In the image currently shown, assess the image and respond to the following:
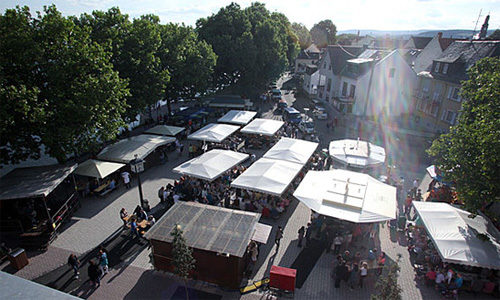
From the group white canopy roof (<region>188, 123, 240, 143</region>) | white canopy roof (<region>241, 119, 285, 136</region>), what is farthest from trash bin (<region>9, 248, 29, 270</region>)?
white canopy roof (<region>241, 119, 285, 136</region>)

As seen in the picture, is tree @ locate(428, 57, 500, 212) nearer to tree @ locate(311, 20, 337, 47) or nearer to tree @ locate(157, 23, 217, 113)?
tree @ locate(157, 23, 217, 113)

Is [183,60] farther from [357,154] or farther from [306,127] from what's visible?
[357,154]

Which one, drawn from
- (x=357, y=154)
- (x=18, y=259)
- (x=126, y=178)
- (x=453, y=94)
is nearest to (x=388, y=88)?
(x=453, y=94)

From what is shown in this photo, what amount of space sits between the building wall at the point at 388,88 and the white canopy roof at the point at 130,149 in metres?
28.0

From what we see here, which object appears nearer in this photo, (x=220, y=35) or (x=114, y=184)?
(x=114, y=184)

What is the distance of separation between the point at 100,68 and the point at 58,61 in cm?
221

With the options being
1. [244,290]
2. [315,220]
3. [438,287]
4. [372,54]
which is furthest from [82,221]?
[372,54]

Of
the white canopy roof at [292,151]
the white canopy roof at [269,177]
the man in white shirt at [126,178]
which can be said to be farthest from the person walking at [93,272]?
the white canopy roof at [292,151]

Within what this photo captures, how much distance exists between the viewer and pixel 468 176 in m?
13.1

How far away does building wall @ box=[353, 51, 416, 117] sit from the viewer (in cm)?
3731

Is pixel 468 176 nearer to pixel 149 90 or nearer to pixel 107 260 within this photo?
pixel 107 260

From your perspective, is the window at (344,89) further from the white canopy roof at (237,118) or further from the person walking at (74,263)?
the person walking at (74,263)

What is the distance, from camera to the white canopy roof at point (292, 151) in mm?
Result: 19562

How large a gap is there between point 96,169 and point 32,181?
3.46 meters
